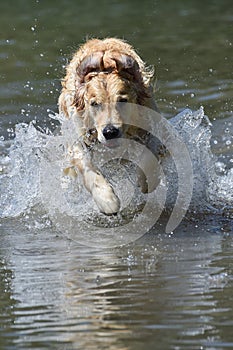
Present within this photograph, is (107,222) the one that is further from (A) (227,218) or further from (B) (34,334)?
(B) (34,334)

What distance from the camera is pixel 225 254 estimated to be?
615cm

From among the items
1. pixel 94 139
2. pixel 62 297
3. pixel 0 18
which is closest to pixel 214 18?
pixel 0 18

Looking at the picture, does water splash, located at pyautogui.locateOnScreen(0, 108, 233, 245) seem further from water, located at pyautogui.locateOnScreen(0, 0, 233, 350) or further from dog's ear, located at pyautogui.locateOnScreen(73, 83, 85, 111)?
dog's ear, located at pyautogui.locateOnScreen(73, 83, 85, 111)

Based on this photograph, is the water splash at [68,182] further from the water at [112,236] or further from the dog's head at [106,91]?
the dog's head at [106,91]

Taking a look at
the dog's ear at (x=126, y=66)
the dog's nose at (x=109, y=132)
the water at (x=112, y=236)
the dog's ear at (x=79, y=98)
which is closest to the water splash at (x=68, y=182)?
the water at (x=112, y=236)

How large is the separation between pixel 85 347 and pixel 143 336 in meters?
0.32

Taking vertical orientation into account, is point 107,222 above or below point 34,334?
above

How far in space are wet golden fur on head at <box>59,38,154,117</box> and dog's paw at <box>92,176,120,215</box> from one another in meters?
0.66

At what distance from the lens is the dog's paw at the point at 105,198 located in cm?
667

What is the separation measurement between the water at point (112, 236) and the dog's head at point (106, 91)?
0.69 metres

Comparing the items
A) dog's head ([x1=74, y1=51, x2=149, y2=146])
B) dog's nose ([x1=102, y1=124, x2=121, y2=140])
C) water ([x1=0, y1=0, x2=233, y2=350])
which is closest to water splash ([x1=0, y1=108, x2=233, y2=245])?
water ([x1=0, y1=0, x2=233, y2=350])

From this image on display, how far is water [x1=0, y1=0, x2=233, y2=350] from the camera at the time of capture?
15.6 feet

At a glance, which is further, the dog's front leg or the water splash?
the water splash

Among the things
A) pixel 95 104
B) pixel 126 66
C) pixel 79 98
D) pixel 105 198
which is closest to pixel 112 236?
pixel 105 198
